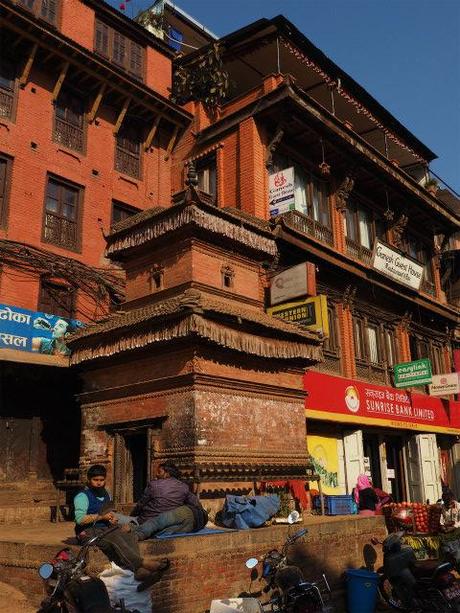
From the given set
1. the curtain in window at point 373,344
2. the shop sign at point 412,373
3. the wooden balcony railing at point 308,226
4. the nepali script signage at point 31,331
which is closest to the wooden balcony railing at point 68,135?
the nepali script signage at point 31,331

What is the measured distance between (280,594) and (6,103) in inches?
636

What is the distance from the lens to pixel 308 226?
19.1m

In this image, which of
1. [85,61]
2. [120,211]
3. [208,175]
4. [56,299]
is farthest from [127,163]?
[56,299]

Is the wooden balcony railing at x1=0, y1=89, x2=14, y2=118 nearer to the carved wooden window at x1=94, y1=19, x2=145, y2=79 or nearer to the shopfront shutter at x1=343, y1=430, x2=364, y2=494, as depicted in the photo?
the carved wooden window at x1=94, y1=19, x2=145, y2=79

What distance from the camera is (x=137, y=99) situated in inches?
806

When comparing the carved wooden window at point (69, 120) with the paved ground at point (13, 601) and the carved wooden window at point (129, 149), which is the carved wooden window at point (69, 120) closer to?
the carved wooden window at point (129, 149)

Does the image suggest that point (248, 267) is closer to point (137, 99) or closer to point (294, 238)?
point (294, 238)

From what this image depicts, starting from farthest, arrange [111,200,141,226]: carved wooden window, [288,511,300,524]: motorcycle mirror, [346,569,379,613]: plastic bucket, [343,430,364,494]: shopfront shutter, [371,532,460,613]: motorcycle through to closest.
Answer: [111,200,141,226]: carved wooden window → [343,430,364,494]: shopfront shutter → [288,511,300,524]: motorcycle mirror → [346,569,379,613]: plastic bucket → [371,532,460,613]: motorcycle

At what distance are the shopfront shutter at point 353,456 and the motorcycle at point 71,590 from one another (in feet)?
41.4

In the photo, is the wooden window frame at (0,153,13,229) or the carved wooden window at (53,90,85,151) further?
the carved wooden window at (53,90,85,151)

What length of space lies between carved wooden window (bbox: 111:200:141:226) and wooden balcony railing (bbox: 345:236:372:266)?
26.4 ft

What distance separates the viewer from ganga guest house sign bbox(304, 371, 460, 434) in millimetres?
16625

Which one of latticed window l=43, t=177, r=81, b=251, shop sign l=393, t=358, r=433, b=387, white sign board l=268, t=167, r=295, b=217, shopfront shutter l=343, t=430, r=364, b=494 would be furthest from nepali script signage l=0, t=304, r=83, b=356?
shop sign l=393, t=358, r=433, b=387

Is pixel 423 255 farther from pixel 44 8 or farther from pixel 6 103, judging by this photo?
pixel 6 103
